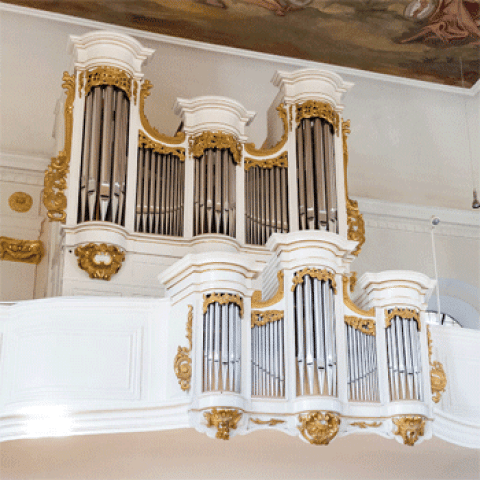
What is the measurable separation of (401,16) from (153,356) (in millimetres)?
6822

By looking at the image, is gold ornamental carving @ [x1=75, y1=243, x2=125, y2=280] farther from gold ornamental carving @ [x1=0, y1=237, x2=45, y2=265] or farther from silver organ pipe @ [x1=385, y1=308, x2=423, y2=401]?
silver organ pipe @ [x1=385, y1=308, x2=423, y2=401]

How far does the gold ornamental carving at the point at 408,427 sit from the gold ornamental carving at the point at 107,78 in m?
4.74

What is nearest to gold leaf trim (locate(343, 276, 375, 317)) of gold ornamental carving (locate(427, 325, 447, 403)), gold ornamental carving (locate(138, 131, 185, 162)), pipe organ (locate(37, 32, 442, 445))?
pipe organ (locate(37, 32, 442, 445))

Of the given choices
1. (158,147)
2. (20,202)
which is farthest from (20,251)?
(158,147)

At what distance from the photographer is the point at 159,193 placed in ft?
31.3

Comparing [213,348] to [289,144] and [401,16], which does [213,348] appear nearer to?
[289,144]

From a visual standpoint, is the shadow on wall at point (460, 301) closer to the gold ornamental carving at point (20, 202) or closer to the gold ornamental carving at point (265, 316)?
the gold ornamental carving at point (265, 316)

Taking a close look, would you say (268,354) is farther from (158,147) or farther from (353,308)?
(158,147)

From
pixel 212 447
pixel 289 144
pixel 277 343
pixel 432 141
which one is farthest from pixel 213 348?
pixel 432 141

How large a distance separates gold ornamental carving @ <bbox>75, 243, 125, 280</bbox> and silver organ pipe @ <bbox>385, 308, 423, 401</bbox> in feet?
9.40

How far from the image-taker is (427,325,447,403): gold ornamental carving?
7.86m

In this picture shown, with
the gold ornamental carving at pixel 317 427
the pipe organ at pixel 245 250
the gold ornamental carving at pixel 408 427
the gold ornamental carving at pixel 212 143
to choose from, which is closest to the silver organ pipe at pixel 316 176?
the pipe organ at pixel 245 250

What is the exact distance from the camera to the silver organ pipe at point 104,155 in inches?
360

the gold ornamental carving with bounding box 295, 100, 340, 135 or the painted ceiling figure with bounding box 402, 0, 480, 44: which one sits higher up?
the painted ceiling figure with bounding box 402, 0, 480, 44
